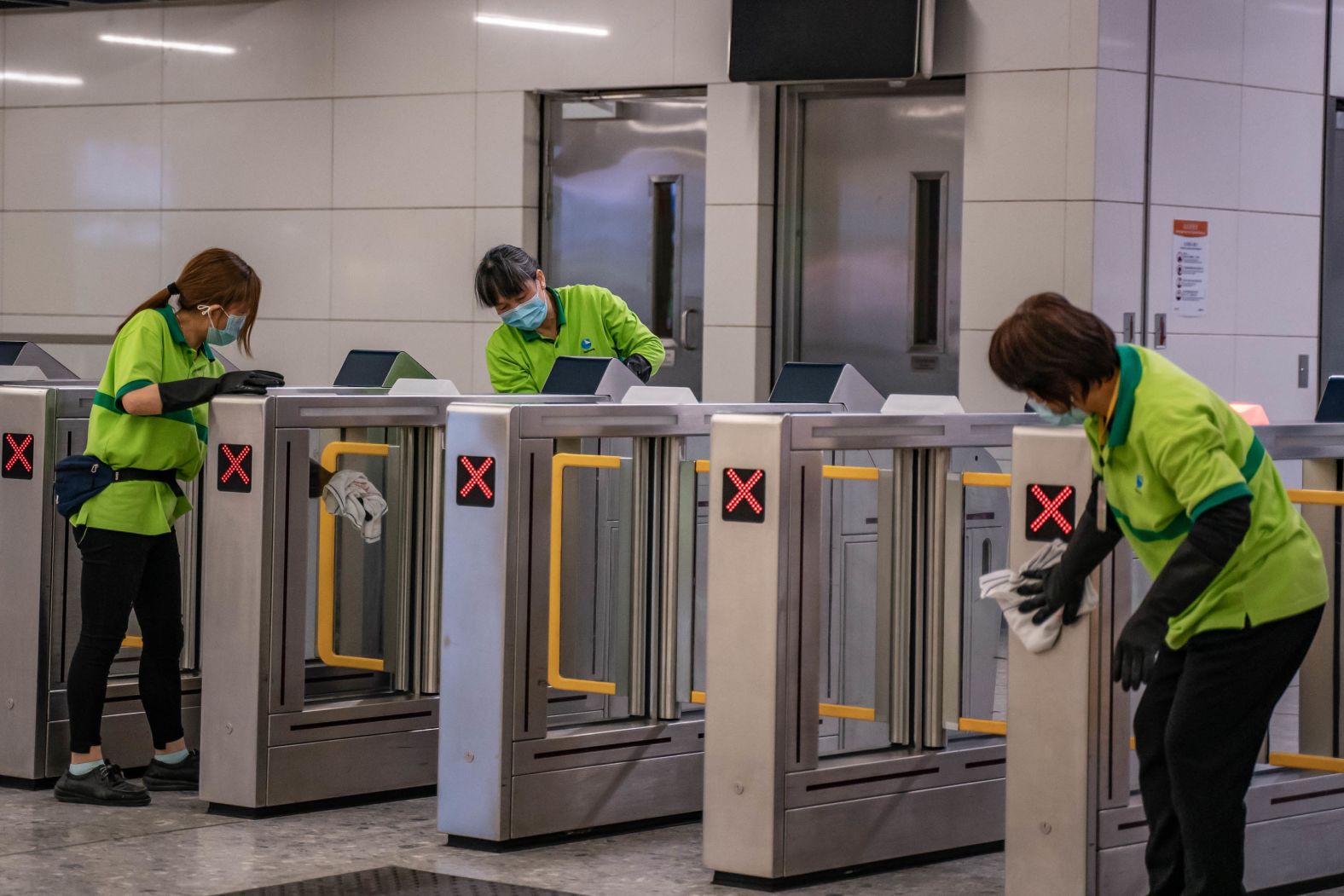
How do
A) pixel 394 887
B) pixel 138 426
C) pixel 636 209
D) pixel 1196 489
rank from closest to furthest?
1. pixel 1196 489
2. pixel 394 887
3. pixel 138 426
4. pixel 636 209

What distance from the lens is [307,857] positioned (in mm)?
4535

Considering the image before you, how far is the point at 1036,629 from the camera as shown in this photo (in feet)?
12.8

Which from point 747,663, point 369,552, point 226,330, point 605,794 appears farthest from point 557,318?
point 747,663

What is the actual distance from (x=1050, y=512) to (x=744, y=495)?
0.72 metres

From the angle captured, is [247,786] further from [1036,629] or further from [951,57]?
[951,57]

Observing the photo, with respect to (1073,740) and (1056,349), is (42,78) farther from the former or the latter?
(1056,349)

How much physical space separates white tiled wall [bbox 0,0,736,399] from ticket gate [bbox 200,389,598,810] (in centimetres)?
352

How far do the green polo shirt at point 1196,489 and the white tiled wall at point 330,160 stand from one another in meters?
5.32

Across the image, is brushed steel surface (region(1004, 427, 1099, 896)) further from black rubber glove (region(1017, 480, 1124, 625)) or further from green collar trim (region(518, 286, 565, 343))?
green collar trim (region(518, 286, 565, 343))

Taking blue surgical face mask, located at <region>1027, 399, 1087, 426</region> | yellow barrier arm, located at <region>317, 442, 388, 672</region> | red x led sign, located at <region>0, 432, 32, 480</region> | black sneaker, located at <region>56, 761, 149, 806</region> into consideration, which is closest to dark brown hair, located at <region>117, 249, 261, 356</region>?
yellow barrier arm, located at <region>317, 442, 388, 672</region>

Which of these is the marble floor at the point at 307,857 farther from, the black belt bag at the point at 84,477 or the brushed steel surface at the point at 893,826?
the black belt bag at the point at 84,477

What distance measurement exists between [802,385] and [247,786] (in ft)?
6.22


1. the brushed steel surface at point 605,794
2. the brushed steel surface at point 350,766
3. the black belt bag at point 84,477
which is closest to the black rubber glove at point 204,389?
the black belt bag at point 84,477

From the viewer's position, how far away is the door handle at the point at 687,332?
912cm
